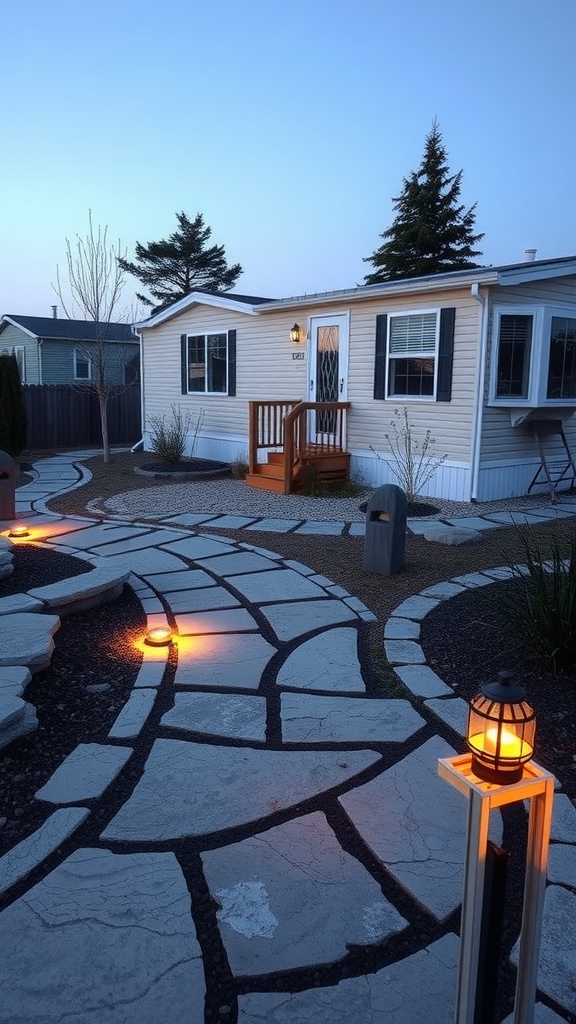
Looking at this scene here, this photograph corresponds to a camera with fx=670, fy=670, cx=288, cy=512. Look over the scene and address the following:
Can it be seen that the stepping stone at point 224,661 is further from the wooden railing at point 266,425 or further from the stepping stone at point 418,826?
the wooden railing at point 266,425

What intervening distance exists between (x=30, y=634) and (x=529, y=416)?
23.0ft

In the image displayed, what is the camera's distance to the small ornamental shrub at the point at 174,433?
1133 cm

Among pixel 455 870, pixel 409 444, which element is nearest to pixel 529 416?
pixel 409 444

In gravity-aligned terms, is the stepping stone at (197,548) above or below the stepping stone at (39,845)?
below

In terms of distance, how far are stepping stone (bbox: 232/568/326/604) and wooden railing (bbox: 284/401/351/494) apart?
3894mm

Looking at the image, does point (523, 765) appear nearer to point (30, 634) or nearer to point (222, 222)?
point (30, 634)

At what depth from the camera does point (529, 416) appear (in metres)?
8.48

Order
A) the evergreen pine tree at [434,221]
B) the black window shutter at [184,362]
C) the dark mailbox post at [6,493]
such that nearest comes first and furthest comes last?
the dark mailbox post at [6,493] < the black window shutter at [184,362] < the evergreen pine tree at [434,221]

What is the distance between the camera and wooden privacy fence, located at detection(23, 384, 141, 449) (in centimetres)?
1539

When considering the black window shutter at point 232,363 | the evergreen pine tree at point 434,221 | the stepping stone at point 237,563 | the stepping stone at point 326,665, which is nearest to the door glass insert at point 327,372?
the black window shutter at point 232,363

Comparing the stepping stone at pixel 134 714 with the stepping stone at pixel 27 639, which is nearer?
the stepping stone at pixel 134 714

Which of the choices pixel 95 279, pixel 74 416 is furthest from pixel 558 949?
pixel 74 416

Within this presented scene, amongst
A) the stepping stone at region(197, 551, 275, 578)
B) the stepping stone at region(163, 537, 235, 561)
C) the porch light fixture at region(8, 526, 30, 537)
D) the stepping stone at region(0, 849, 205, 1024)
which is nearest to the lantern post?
the stepping stone at region(0, 849, 205, 1024)

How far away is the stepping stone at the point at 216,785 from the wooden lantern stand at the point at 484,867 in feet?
3.26
